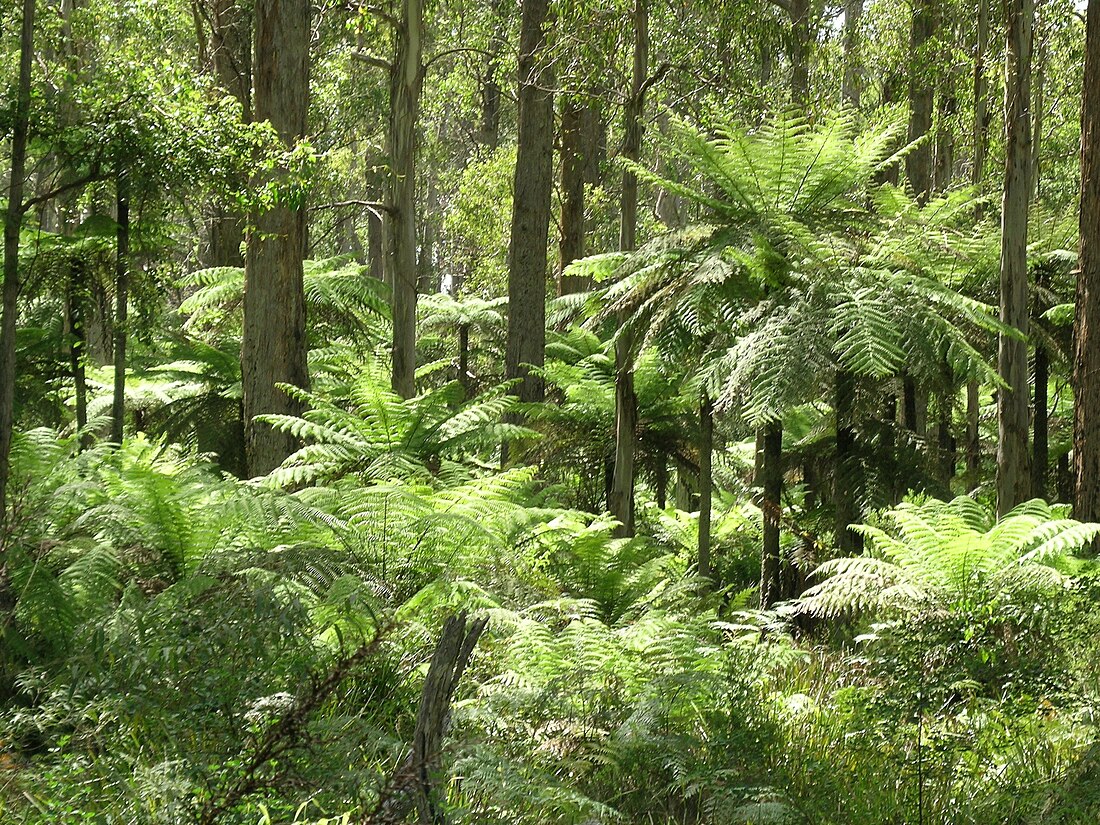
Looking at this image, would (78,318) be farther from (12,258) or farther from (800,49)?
(800,49)

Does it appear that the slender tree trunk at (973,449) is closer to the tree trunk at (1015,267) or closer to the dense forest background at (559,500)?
the dense forest background at (559,500)

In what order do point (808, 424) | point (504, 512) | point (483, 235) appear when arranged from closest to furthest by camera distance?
point (504, 512), point (808, 424), point (483, 235)

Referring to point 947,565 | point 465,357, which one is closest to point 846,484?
point 947,565

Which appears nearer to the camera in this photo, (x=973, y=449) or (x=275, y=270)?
(x=275, y=270)

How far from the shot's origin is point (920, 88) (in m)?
16.2

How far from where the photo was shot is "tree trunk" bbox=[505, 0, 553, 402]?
1216 cm

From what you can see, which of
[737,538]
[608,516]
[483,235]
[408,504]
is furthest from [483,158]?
[408,504]

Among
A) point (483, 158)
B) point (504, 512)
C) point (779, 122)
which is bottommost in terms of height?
point (504, 512)

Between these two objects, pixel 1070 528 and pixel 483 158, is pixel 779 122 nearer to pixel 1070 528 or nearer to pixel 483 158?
pixel 1070 528

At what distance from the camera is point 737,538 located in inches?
397

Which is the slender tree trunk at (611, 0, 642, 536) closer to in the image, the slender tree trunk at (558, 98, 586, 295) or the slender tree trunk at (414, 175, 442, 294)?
the slender tree trunk at (558, 98, 586, 295)

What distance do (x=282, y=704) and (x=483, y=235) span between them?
1806 cm

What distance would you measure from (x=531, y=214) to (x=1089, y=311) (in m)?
5.96

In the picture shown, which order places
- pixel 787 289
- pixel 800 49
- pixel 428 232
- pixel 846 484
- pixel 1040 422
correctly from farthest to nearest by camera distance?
pixel 428 232, pixel 800 49, pixel 1040 422, pixel 846 484, pixel 787 289
